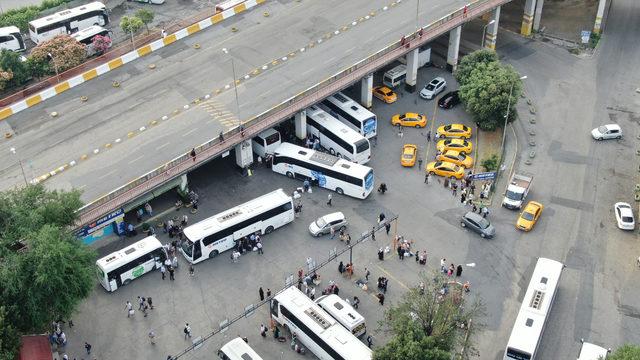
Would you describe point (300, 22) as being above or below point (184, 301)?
above

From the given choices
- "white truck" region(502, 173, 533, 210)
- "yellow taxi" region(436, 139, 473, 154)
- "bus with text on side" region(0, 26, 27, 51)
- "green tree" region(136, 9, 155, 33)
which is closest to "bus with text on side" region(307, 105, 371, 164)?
"yellow taxi" region(436, 139, 473, 154)

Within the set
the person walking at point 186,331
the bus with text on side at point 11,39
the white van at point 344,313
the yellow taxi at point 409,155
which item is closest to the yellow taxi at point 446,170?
the yellow taxi at point 409,155

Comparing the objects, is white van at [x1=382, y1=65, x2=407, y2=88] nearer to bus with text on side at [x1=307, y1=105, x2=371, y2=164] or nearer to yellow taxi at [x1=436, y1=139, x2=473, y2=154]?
bus with text on side at [x1=307, y1=105, x2=371, y2=164]

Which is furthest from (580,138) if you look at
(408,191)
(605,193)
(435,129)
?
(408,191)

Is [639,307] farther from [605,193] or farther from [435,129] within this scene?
[435,129]

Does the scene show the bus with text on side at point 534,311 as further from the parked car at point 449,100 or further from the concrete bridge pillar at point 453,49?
the concrete bridge pillar at point 453,49

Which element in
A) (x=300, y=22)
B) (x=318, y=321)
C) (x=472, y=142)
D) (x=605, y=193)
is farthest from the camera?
(x=300, y=22)
